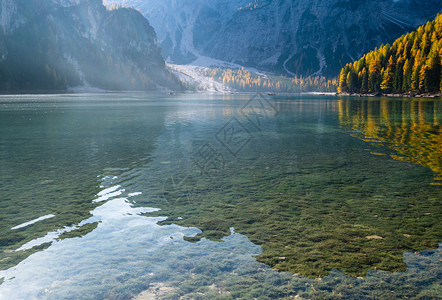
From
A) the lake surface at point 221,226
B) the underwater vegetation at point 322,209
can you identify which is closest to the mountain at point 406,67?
the underwater vegetation at point 322,209

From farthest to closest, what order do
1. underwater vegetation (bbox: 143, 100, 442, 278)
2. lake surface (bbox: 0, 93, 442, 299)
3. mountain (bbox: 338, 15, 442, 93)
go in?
mountain (bbox: 338, 15, 442, 93) → underwater vegetation (bbox: 143, 100, 442, 278) → lake surface (bbox: 0, 93, 442, 299)

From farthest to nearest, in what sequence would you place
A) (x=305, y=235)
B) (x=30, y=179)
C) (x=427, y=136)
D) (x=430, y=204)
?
(x=427, y=136), (x=30, y=179), (x=430, y=204), (x=305, y=235)

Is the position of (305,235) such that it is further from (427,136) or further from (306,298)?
(427,136)

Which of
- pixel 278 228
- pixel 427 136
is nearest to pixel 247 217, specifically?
pixel 278 228

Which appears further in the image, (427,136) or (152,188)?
(427,136)

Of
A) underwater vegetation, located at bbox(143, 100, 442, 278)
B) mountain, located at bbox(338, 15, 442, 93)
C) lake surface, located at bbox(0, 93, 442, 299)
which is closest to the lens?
lake surface, located at bbox(0, 93, 442, 299)

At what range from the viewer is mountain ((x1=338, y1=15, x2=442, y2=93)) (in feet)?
341

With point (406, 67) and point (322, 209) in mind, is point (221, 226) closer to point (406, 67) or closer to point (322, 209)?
point (322, 209)

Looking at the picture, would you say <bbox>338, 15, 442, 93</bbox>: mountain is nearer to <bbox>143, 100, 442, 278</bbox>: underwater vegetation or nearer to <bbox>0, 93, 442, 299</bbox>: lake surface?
<bbox>143, 100, 442, 278</bbox>: underwater vegetation

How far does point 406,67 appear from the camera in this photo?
118 meters

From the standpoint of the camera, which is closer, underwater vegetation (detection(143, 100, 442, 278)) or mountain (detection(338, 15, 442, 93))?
underwater vegetation (detection(143, 100, 442, 278))

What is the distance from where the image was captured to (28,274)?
731 cm

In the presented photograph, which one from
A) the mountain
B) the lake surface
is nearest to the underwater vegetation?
the lake surface

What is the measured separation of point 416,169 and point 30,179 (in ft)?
61.7
